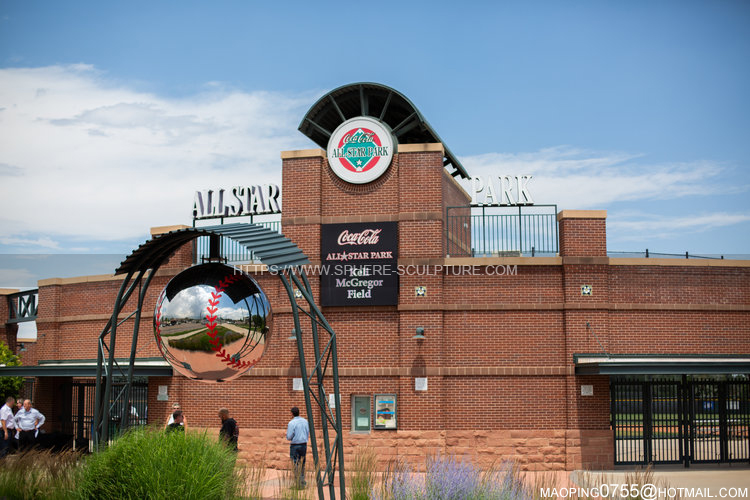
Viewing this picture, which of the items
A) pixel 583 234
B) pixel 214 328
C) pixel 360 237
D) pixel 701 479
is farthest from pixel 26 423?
pixel 701 479

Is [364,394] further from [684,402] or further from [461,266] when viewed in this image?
[684,402]

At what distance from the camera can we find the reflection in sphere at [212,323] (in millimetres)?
9320

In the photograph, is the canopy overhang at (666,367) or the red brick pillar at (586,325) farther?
the red brick pillar at (586,325)

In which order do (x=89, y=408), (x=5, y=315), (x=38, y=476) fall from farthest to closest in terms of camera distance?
(x=5, y=315) → (x=89, y=408) → (x=38, y=476)

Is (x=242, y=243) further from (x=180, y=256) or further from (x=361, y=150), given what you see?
(x=180, y=256)

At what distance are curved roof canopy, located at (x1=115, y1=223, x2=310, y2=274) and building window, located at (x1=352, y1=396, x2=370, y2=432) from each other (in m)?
8.82

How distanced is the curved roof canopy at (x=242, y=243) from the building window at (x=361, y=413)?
882cm

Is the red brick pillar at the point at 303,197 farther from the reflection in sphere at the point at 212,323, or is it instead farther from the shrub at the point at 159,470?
the reflection in sphere at the point at 212,323

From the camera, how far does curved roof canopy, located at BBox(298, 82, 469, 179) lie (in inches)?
854

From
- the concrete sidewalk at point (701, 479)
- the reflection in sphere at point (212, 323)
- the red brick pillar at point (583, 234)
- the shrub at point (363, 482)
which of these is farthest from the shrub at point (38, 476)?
the red brick pillar at point (583, 234)

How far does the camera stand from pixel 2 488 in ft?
36.7

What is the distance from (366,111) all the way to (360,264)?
4485mm

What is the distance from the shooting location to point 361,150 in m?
20.8

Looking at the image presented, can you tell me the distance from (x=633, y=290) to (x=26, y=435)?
15960 mm
